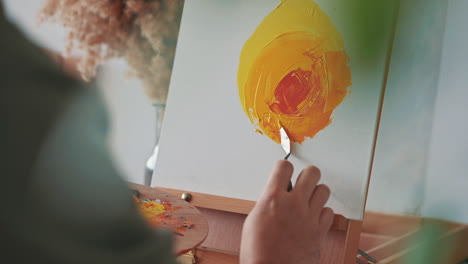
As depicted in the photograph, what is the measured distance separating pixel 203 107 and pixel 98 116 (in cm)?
105

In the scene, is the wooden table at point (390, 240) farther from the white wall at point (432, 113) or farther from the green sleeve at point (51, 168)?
the green sleeve at point (51, 168)

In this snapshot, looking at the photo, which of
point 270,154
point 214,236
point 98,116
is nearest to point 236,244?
point 214,236

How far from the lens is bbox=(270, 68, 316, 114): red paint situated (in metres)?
1.17

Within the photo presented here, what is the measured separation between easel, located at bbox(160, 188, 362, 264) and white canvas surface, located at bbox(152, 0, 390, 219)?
23mm

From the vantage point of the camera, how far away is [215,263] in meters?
1.17

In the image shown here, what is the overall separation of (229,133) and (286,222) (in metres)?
0.67

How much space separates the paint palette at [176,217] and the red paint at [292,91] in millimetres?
445

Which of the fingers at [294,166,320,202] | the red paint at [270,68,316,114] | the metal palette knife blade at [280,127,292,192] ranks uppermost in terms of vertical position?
the red paint at [270,68,316,114]

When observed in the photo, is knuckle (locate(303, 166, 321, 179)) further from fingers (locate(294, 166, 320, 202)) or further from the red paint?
the red paint

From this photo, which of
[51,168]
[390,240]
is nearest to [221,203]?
[390,240]

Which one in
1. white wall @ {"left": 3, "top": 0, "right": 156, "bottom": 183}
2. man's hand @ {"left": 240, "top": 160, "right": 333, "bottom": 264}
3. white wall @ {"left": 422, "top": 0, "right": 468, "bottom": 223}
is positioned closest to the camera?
man's hand @ {"left": 240, "top": 160, "right": 333, "bottom": 264}

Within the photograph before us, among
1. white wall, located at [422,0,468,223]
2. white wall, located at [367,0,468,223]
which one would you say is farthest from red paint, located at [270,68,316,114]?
white wall, located at [422,0,468,223]

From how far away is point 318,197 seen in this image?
625mm

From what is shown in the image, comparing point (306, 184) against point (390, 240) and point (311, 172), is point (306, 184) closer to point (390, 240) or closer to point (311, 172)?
point (311, 172)
